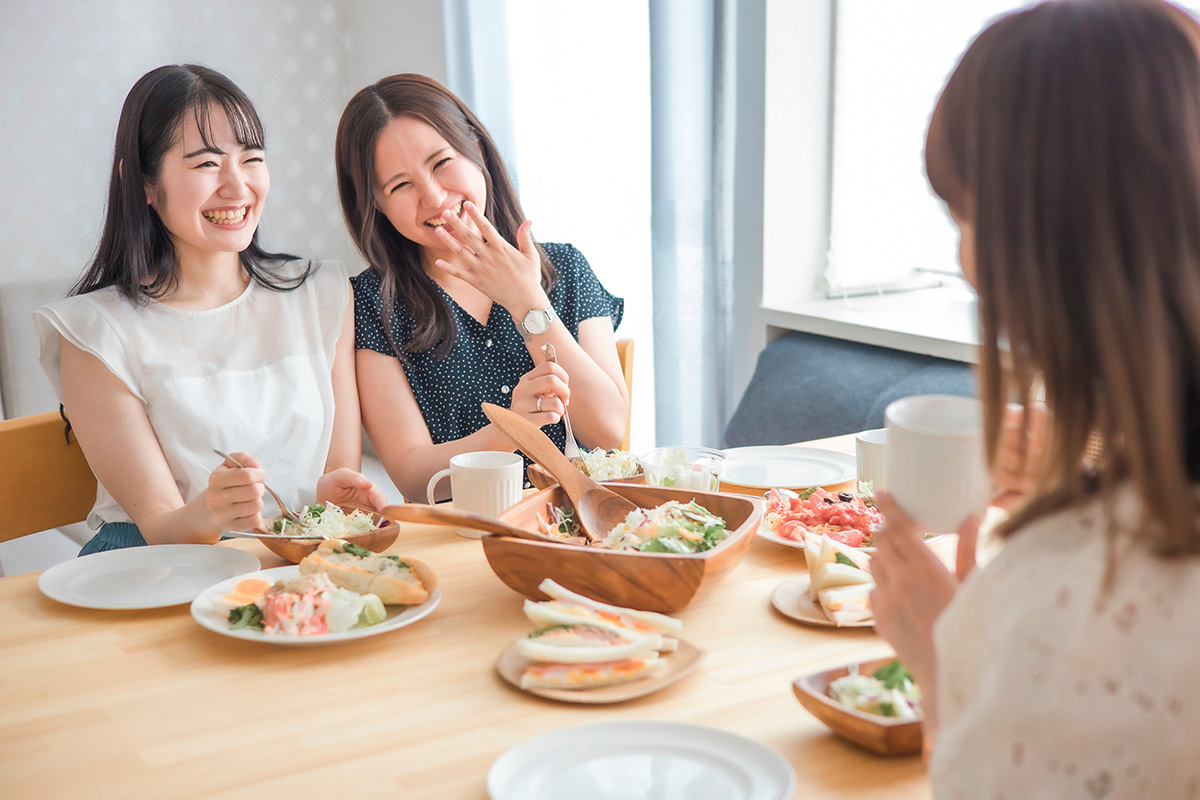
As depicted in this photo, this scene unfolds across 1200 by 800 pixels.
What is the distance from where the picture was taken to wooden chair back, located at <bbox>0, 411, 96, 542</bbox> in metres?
1.61

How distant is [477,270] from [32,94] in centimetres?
221

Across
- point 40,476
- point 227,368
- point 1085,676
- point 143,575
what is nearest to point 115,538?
point 40,476

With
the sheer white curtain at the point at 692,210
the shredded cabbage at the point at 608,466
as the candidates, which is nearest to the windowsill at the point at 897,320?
the sheer white curtain at the point at 692,210

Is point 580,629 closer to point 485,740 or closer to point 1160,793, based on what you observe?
point 485,740

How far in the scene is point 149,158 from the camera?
65.3 inches

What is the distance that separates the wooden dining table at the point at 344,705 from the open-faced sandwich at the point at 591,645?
0.02 metres

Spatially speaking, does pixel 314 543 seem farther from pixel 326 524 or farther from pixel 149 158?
pixel 149 158

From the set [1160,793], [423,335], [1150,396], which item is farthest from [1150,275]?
[423,335]

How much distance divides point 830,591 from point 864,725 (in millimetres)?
286

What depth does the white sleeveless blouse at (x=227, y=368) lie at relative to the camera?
1.66m

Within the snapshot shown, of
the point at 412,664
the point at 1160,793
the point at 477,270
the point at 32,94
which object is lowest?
the point at 412,664

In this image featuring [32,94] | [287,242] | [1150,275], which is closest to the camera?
[1150,275]

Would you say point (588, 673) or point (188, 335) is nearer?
point (588, 673)

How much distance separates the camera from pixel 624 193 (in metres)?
3.20
